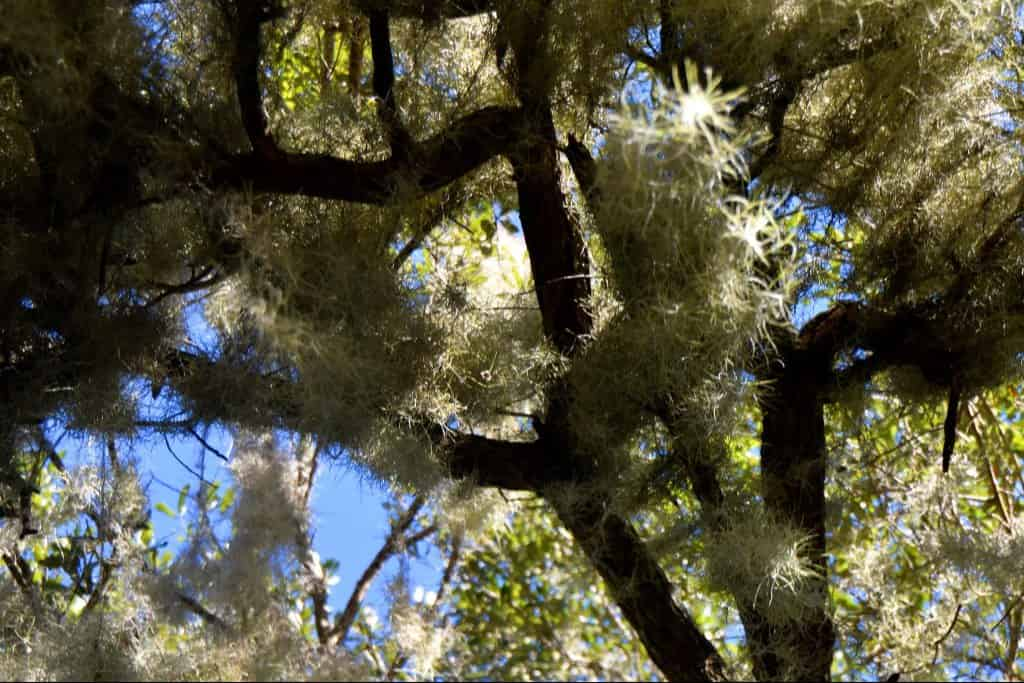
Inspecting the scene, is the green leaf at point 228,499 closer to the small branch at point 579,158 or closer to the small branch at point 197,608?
the small branch at point 197,608

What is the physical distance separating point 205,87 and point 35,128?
160 millimetres

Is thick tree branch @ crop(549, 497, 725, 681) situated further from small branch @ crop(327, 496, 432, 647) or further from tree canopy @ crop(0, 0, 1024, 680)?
small branch @ crop(327, 496, 432, 647)

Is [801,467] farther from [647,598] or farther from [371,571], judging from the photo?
[371,571]

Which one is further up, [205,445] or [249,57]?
[249,57]

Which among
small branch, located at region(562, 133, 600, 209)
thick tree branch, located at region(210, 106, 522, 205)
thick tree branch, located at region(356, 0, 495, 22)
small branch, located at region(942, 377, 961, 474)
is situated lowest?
small branch, located at region(942, 377, 961, 474)

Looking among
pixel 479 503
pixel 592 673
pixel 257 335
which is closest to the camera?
pixel 257 335

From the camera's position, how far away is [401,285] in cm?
115

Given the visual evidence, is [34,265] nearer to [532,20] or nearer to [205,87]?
[205,87]

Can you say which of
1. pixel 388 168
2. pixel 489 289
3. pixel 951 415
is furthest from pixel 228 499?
pixel 951 415

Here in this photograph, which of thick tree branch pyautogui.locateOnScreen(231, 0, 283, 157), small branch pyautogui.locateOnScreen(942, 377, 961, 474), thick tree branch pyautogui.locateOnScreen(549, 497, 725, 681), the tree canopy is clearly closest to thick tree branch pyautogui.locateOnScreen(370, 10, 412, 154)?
the tree canopy

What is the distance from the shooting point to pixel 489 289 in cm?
153

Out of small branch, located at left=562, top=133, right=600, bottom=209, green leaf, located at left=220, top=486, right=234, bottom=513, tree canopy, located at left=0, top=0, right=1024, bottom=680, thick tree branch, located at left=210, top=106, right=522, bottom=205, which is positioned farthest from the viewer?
green leaf, located at left=220, top=486, right=234, bottom=513

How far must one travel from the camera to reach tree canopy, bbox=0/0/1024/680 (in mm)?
1026

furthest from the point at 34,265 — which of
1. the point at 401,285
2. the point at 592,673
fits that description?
the point at 592,673
